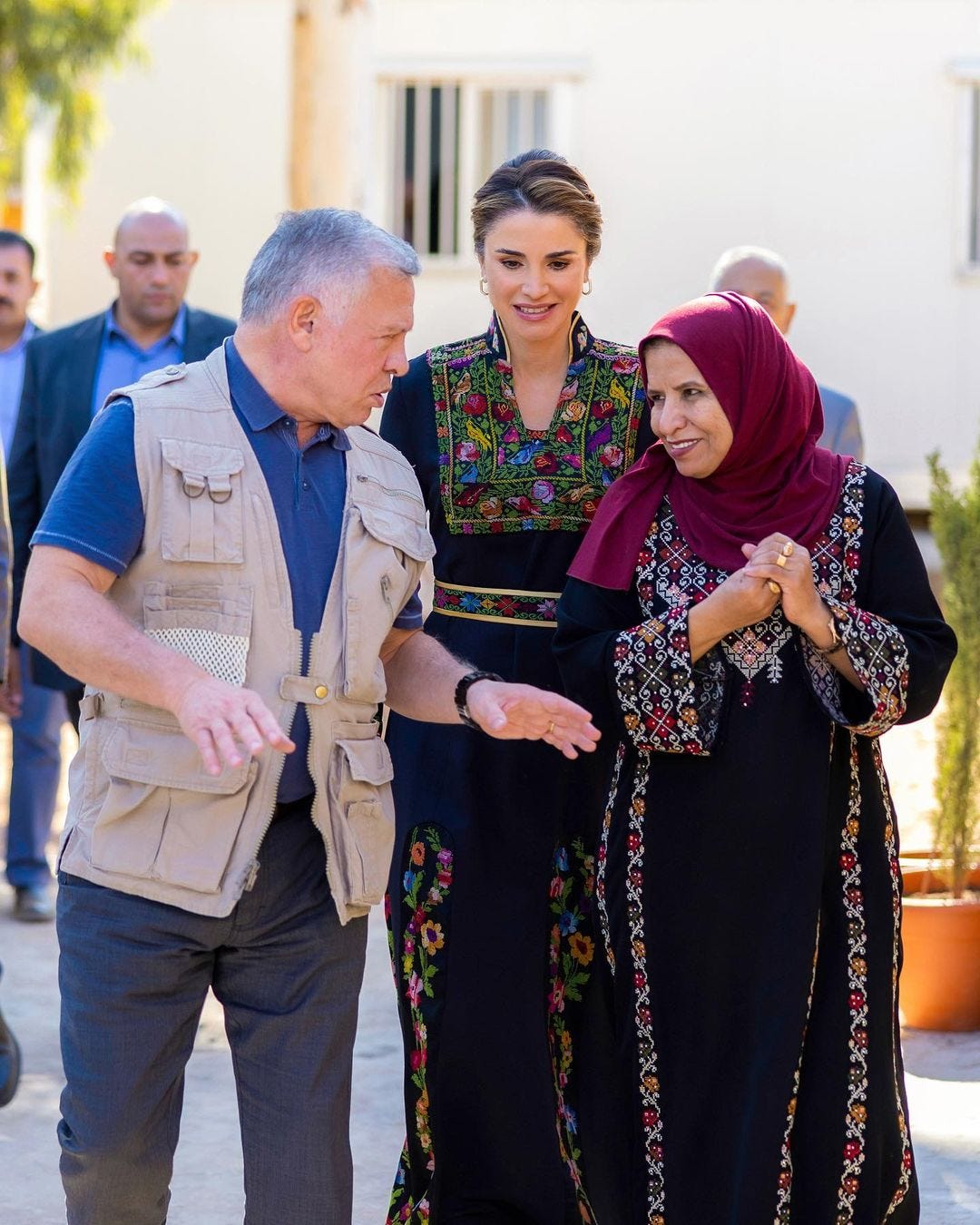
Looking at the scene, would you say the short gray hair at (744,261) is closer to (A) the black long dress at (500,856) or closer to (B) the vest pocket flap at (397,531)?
(A) the black long dress at (500,856)

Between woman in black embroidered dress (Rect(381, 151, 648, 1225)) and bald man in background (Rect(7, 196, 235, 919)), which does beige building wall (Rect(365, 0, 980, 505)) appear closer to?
bald man in background (Rect(7, 196, 235, 919))

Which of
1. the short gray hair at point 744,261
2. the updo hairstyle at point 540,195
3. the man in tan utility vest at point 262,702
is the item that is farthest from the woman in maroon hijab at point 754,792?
the short gray hair at point 744,261

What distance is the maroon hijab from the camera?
11.3 ft

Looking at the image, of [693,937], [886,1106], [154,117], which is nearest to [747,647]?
[693,937]

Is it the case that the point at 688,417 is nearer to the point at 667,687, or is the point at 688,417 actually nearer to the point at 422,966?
the point at 667,687

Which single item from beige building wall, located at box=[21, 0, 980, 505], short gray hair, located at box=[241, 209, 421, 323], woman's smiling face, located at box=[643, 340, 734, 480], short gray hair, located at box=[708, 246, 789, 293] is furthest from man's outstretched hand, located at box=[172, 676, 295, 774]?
beige building wall, located at box=[21, 0, 980, 505]

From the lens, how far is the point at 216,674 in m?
2.97

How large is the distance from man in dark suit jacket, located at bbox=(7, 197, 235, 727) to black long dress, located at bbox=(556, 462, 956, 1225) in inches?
125

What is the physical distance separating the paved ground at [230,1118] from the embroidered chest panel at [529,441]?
5.44ft

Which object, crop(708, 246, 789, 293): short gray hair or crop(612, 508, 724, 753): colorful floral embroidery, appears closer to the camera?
crop(612, 508, 724, 753): colorful floral embroidery

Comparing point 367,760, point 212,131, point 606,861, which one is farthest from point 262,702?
point 212,131

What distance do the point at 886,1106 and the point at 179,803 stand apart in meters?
1.39

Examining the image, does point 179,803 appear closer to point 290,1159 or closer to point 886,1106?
point 290,1159

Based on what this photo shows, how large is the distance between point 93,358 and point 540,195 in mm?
2785
